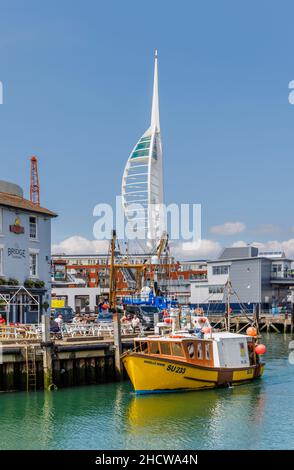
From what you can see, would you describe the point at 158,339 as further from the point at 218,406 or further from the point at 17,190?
the point at 17,190

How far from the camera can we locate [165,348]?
35.8 metres

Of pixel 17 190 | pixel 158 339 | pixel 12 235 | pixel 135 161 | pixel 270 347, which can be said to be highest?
pixel 135 161

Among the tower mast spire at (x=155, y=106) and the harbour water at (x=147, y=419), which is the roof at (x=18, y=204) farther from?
the tower mast spire at (x=155, y=106)

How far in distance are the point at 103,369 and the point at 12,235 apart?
567 inches

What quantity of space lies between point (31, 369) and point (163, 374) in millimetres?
6672

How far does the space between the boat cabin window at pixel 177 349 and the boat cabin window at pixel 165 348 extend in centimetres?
21

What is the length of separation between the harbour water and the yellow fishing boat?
2.00 feet

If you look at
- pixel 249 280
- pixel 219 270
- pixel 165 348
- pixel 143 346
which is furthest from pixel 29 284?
pixel 219 270

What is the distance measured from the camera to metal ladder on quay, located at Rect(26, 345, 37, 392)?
35125mm

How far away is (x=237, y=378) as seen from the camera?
3894 centimetres

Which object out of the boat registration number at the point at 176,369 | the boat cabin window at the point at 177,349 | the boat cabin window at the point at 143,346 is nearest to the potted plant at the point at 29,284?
the boat cabin window at the point at 143,346

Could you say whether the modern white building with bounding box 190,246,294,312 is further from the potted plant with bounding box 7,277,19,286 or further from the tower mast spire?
the potted plant with bounding box 7,277,19,286

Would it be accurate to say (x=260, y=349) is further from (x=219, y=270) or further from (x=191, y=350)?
(x=219, y=270)
